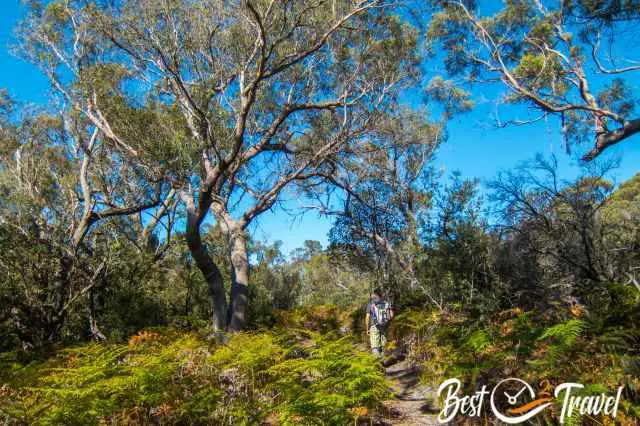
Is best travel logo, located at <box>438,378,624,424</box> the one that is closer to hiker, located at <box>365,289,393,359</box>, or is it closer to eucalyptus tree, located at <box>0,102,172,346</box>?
hiker, located at <box>365,289,393,359</box>

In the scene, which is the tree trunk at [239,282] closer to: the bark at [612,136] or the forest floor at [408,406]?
the forest floor at [408,406]

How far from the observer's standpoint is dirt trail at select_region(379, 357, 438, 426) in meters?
4.39

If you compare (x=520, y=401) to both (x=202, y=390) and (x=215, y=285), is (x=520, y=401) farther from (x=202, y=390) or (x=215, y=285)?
(x=215, y=285)

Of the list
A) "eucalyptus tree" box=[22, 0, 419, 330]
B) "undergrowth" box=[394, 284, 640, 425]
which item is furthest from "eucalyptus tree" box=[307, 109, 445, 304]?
"undergrowth" box=[394, 284, 640, 425]

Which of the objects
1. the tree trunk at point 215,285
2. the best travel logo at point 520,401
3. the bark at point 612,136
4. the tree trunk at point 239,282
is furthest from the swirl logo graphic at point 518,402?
the bark at point 612,136

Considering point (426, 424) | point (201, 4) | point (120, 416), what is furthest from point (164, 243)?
point (426, 424)

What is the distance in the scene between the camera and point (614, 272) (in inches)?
248

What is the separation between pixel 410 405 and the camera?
16.5ft

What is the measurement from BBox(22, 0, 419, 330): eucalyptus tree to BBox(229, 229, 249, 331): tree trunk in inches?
1.0

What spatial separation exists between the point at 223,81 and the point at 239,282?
491cm

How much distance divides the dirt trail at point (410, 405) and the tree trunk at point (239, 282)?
11.7 ft

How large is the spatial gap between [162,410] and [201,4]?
783cm

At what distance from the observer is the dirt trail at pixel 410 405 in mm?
4391

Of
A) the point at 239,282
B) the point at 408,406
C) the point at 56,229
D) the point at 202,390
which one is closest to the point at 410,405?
the point at 408,406
